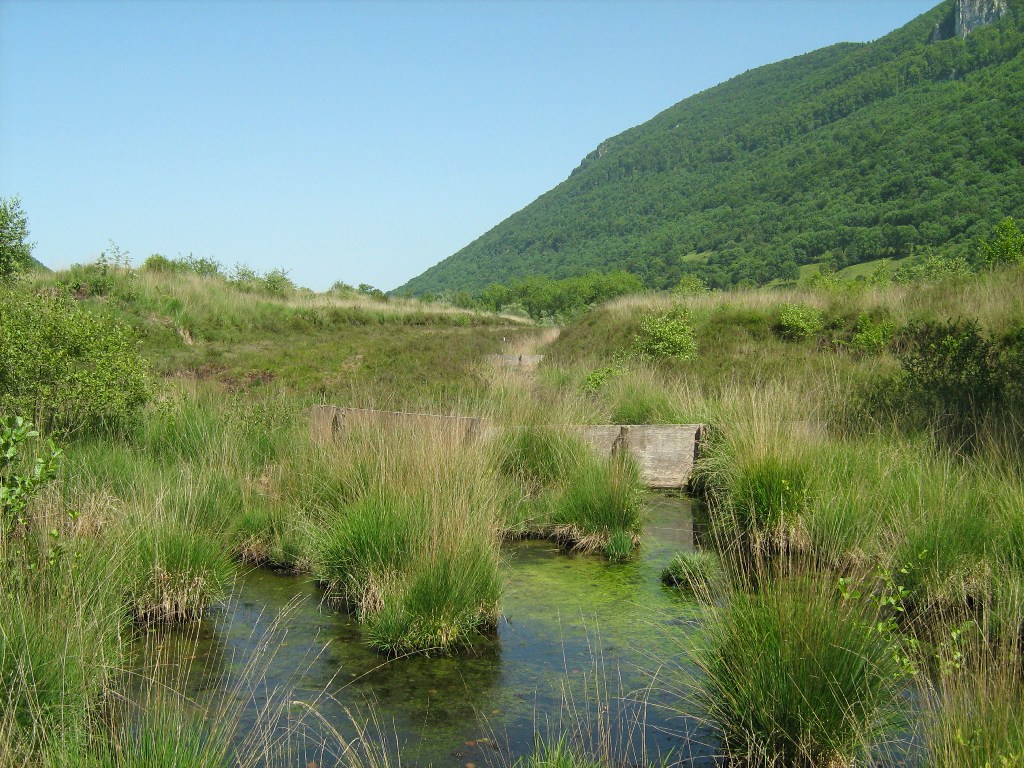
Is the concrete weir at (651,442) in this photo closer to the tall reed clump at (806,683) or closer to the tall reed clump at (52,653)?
the tall reed clump at (52,653)

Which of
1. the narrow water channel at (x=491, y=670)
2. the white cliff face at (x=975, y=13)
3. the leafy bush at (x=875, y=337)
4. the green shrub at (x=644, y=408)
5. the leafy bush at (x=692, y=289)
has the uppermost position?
the white cliff face at (x=975, y=13)

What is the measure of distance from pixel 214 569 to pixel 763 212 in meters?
89.2

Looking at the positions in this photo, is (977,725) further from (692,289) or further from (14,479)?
(692,289)

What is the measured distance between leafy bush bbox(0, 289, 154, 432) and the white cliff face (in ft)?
401

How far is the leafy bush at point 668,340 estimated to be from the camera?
16.3 meters

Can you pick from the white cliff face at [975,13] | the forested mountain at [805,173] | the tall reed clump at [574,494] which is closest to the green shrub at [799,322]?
the tall reed clump at [574,494]

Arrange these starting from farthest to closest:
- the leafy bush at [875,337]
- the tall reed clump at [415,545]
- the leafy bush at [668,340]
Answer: the leafy bush at [668,340] < the leafy bush at [875,337] < the tall reed clump at [415,545]

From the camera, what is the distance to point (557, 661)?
16.6ft

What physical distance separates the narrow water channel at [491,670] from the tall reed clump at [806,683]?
36 centimetres

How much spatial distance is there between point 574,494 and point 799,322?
1111 centimetres

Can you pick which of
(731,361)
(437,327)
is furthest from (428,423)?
(437,327)

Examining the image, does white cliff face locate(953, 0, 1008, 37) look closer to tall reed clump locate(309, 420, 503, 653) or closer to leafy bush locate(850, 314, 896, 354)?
leafy bush locate(850, 314, 896, 354)

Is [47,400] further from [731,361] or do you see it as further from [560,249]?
[560,249]

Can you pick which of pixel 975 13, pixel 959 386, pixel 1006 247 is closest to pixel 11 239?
pixel 959 386
